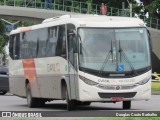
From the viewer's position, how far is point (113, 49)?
21.9 metres

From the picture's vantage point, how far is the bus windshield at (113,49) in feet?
71.3

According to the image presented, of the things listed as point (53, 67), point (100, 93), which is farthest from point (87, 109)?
point (100, 93)

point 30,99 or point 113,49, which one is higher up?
point 113,49

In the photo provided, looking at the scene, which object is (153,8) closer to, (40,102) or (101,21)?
(40,102)

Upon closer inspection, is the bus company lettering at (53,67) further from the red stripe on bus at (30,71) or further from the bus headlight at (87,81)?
the bus headlight at (87,81)

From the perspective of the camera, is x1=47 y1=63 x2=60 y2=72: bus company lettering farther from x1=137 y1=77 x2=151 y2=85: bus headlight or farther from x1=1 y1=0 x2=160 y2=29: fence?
x1=1 y1=0 x2=160 y2=29: fence

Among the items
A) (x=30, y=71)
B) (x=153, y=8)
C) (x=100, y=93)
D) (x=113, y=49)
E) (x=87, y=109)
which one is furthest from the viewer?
(x=153, y=8)

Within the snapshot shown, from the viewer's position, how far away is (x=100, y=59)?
71.3ft

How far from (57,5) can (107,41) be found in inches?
1840

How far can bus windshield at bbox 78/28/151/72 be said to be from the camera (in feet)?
71.3

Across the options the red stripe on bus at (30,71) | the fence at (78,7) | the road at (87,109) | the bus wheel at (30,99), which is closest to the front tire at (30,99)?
the bus wheel at (30,99)

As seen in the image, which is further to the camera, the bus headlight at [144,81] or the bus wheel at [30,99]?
the bus wheel at [30,99]

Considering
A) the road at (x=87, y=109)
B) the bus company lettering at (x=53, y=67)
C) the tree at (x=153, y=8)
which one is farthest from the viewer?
the tree at (x=153, y=8)

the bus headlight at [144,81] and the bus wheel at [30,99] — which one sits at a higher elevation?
the bus headlight at [144,81]
